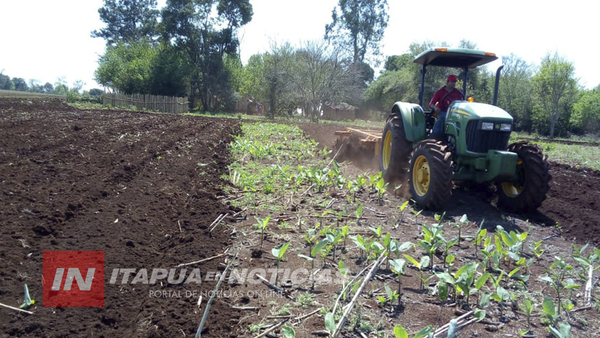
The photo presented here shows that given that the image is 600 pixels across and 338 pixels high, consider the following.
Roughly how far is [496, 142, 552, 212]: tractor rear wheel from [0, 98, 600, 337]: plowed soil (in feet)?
0.69

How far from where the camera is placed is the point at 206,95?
37.6m

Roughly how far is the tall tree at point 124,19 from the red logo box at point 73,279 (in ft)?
189

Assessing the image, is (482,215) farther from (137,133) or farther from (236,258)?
(137,133)

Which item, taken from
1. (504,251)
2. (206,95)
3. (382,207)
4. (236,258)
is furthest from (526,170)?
(206,95)

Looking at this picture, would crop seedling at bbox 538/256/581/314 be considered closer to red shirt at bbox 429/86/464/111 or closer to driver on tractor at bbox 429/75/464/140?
driver on tractor at bbox 429/75/464/140

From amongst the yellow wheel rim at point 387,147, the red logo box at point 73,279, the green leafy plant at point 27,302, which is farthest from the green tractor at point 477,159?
the green leafy plant at point 27,302

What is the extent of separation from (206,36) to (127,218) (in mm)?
34505

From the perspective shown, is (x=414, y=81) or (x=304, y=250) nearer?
(x=304, y=250)

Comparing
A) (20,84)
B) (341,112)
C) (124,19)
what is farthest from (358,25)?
(20,84)

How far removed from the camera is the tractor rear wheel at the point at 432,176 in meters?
5.43

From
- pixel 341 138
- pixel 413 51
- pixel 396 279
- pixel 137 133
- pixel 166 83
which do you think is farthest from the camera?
pixel 413 51

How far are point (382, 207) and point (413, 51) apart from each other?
37.5 metres

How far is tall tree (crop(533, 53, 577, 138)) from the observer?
31.4 m

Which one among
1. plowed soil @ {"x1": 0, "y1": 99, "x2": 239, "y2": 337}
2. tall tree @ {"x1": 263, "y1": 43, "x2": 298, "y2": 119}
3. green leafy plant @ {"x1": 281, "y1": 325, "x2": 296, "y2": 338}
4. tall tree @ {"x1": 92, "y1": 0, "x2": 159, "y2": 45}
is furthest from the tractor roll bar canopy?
tall tree @ {"x1": 92, "y1": 0, "x2": 159, "y2": 45}
